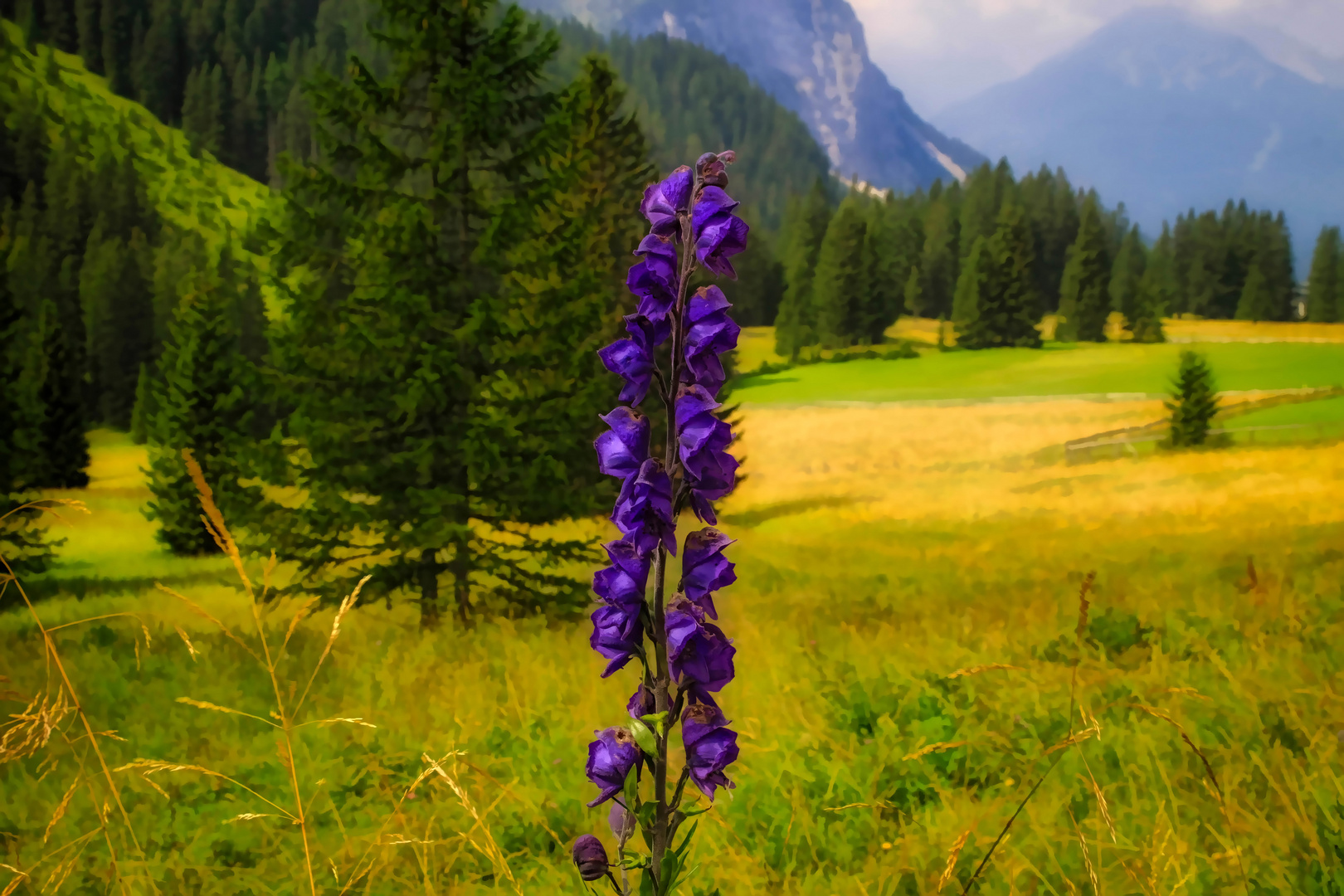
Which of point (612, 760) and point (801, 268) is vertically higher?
point (801, 268)

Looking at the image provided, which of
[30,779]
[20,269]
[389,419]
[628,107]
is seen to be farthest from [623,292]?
[30,779]

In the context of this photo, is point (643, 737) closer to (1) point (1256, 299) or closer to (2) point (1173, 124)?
(1) point (1256, 299)

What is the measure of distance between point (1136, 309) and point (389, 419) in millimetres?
5952

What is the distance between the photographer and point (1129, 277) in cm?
653

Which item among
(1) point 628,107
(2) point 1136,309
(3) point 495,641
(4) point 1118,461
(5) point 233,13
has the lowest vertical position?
(3) point 495,641

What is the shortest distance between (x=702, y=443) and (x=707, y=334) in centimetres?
14

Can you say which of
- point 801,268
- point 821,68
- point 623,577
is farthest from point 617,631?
point 821,68

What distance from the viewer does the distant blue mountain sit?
5867 millimetres

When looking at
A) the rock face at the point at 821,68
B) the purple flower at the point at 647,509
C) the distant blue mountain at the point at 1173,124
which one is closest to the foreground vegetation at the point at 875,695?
the purple flower at the point at 647,509

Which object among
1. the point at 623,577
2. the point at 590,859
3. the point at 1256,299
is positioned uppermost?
the point at 1256,299

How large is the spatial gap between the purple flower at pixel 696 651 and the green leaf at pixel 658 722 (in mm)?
53

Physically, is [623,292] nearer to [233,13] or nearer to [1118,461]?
[1118,461]

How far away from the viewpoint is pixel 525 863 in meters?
2.62

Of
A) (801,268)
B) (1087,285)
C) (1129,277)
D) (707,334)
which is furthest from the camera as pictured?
(801,268)
